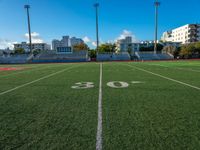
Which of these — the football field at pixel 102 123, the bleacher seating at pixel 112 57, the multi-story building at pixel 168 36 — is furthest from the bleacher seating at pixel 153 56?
the multi-story building at pixel 168 36

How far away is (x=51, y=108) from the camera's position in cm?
405

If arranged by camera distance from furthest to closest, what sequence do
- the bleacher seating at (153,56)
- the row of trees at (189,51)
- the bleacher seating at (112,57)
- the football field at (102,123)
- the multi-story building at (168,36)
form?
the multi-story building at (168,36)
the row of trees at (189,51)
the bleacher seating at (112,57)
the bleacher seating at (153,56)
the football field at (102,123)

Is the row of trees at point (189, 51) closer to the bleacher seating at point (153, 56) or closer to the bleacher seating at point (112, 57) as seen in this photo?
the bleacher seating at point (153, 56)

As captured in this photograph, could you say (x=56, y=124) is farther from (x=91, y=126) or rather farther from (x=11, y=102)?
(x=11, y=102)

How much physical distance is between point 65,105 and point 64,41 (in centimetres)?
16844

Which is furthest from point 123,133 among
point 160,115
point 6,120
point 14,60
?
point 14,60

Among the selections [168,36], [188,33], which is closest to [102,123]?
[188,33]

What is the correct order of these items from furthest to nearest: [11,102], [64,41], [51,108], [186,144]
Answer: [64,41], [11,102], [51,108], [186,144]

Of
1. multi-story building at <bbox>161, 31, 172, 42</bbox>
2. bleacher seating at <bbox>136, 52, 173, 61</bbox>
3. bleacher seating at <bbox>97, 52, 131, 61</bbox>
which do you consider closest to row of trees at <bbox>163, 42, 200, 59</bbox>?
bleacher seating at <bbox>136, 52, 173, 61</bbox>

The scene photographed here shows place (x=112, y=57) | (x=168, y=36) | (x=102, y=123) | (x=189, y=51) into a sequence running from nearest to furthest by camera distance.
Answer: (x=102, y=123), (x=112, y=57), (x=189, y=51), (x=168, y=36)

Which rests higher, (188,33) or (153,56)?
(188,33)

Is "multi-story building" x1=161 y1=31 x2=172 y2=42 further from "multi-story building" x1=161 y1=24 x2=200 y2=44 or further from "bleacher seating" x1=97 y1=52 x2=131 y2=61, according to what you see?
"bleacher seating" x1=97 y1=52 x2=131 y2=61

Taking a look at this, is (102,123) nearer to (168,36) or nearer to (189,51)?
(189,51)

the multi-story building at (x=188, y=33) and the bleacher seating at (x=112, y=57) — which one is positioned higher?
the multi-story building at (x=188, y=33)
